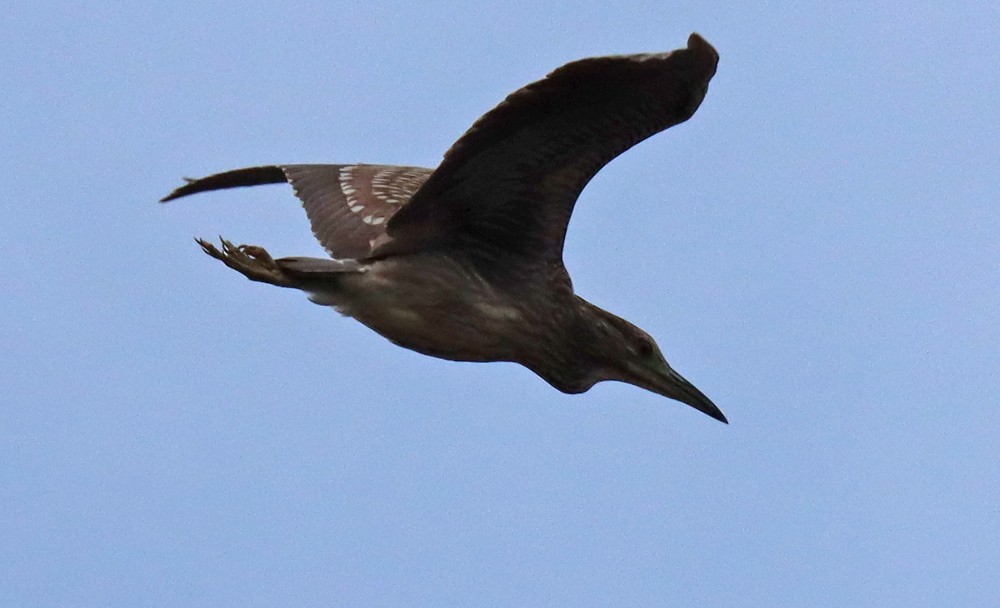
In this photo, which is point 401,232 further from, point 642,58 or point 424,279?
point 642,58

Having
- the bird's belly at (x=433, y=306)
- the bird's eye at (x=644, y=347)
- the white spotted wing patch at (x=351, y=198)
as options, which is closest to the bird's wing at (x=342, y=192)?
the white spotted wing patch at (x=351, y=198)

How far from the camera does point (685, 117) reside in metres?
7.86

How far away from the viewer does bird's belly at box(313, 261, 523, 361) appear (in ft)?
28.0

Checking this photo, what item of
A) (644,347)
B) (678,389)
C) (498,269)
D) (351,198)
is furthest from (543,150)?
(351,198)

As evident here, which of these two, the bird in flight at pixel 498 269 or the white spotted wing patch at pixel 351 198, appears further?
the white spotted wing patch at pixel 351 198

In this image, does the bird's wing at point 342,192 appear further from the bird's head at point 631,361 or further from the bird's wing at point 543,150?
the bird's head at point 631,361

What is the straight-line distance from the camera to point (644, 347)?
8.83 meters

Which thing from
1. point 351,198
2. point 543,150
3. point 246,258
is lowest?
point 246,258

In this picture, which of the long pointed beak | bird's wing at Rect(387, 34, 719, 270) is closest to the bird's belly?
bird's wing at Rect(387, 34, 719, 270)

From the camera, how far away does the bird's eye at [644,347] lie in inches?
347

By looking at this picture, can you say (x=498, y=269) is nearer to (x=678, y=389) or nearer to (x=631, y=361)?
(x=631, y=361)

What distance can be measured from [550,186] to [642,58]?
3.87 feet

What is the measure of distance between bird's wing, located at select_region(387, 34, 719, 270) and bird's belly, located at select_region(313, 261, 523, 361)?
17 centimetres

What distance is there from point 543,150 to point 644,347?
1315 millimetres
